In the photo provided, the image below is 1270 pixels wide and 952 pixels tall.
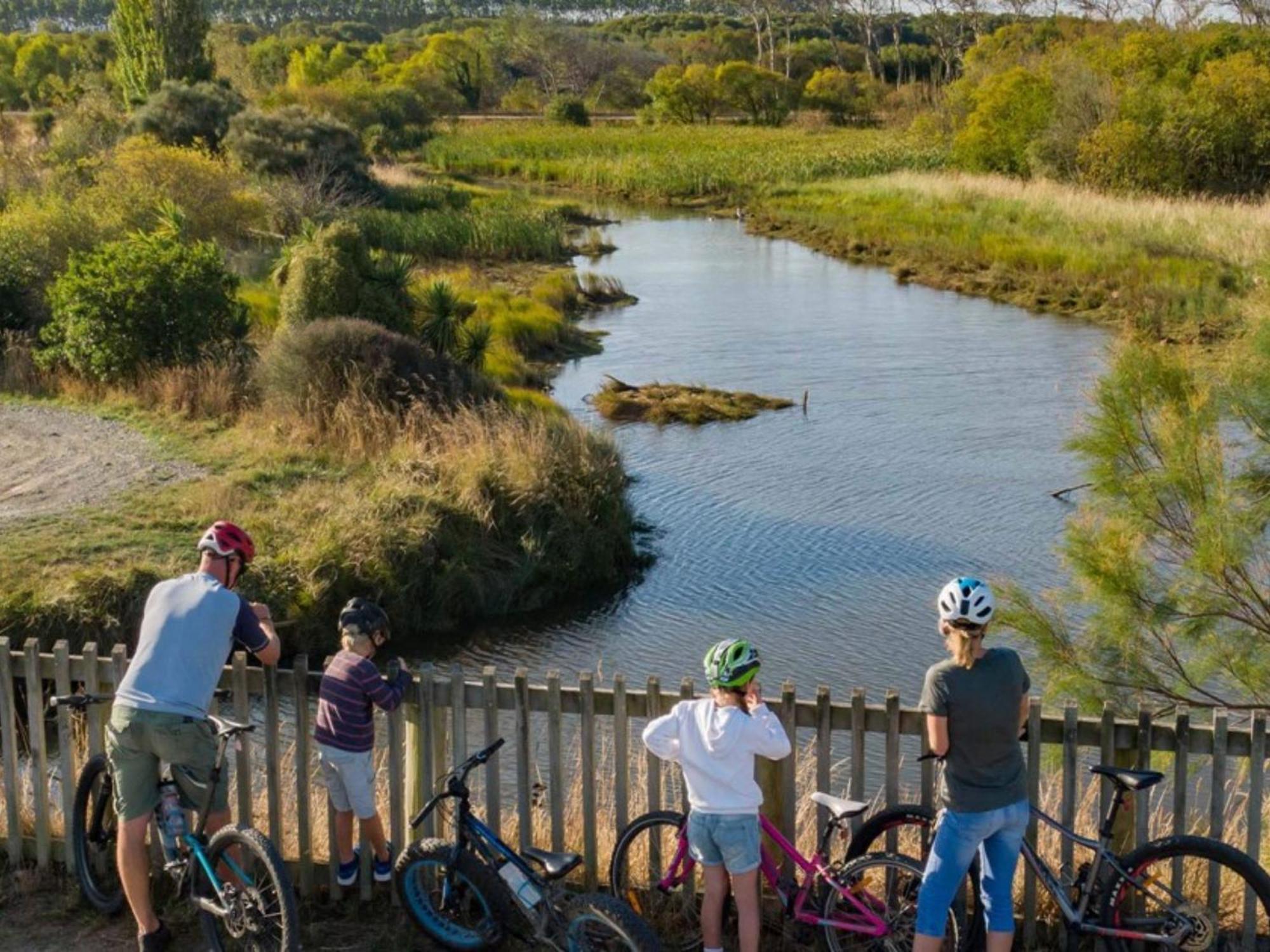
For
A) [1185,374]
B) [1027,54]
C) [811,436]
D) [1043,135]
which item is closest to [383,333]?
[811,436]

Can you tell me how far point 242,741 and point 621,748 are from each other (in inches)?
65.0

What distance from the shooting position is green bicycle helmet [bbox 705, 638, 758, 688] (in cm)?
580

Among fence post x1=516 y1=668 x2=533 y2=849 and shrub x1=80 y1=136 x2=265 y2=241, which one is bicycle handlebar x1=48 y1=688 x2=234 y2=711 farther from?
shrub x1=80 y1=136 x2=265 y2=241

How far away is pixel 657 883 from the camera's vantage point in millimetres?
6641

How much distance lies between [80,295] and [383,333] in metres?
4.52

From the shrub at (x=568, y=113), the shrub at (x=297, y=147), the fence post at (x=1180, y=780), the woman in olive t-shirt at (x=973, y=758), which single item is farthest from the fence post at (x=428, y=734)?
the shrub at (x=568, y=113)

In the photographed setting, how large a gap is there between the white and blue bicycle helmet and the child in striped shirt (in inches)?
88.2

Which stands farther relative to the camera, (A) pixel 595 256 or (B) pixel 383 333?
(A) pixel 595 256

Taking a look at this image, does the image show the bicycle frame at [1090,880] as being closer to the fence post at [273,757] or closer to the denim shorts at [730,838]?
the denim shorts at [730,838]

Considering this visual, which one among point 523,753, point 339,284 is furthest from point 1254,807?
point 339,284

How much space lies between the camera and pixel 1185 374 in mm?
9219

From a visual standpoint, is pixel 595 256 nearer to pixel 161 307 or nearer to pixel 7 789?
pixel 161 307

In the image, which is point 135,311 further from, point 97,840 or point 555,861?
point 555,861

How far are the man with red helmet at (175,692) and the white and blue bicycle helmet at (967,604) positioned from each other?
2718mm
